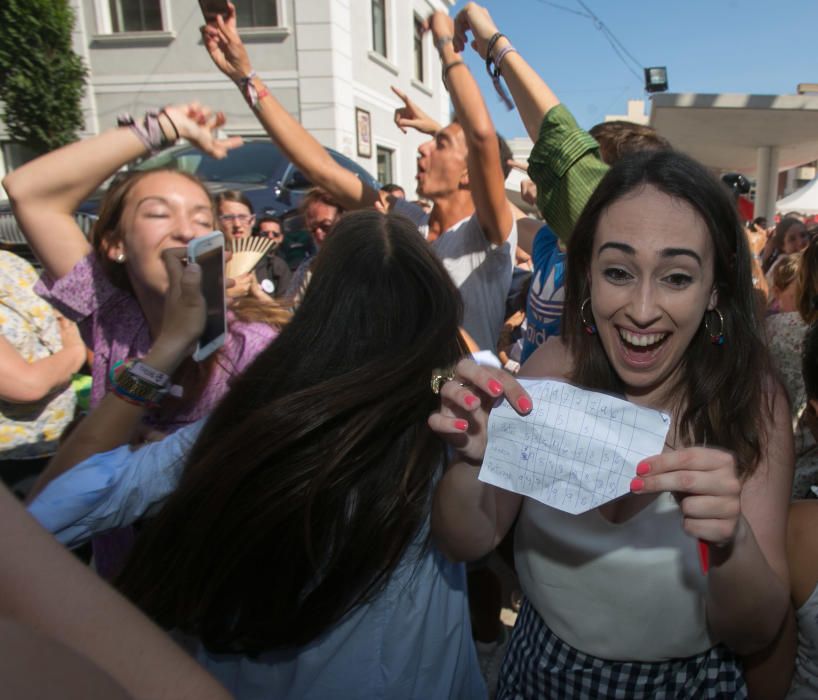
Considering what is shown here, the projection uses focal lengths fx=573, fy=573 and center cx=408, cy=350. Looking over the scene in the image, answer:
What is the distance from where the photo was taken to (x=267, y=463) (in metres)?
1.00

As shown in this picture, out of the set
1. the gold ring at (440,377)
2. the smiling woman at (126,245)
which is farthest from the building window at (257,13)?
the gold ring at (440,377)

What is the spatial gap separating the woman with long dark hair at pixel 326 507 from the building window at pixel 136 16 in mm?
15284

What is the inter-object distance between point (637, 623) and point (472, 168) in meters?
1.65

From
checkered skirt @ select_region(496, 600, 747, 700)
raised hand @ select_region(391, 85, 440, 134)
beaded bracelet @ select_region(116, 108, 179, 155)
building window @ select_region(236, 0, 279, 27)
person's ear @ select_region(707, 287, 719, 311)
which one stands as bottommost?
checkered skirt @ select_region(496, 600, 747, 700)

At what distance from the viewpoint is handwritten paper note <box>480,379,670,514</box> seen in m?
0.84

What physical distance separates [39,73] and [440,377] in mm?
13909

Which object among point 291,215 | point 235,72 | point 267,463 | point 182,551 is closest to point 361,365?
point 267,463

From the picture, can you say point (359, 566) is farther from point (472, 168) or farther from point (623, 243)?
point (472, 168)

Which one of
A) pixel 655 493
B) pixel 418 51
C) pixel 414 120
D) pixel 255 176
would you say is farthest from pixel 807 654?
pixel 418 51

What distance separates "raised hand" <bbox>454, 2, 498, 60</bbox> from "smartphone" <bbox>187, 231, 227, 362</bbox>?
1.31 metres

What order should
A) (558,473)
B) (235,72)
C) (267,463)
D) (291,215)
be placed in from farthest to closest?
(291,215)
(235,72)
(267,463)
(558,473)

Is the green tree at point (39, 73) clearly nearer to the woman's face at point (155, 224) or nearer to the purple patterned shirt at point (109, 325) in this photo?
the purple patterned shirt at point (109, 325)

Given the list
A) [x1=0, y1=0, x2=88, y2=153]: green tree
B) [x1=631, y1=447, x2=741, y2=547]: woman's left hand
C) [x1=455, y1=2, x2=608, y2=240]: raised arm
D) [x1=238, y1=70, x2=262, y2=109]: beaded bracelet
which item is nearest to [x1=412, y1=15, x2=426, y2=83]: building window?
[x1=0, y1=0, x2=88, y2=153]: green tree

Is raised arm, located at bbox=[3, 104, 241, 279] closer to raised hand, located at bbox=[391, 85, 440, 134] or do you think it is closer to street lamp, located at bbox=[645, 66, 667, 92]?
raised hand, located at bbox=[391, 85, 440, 134]
